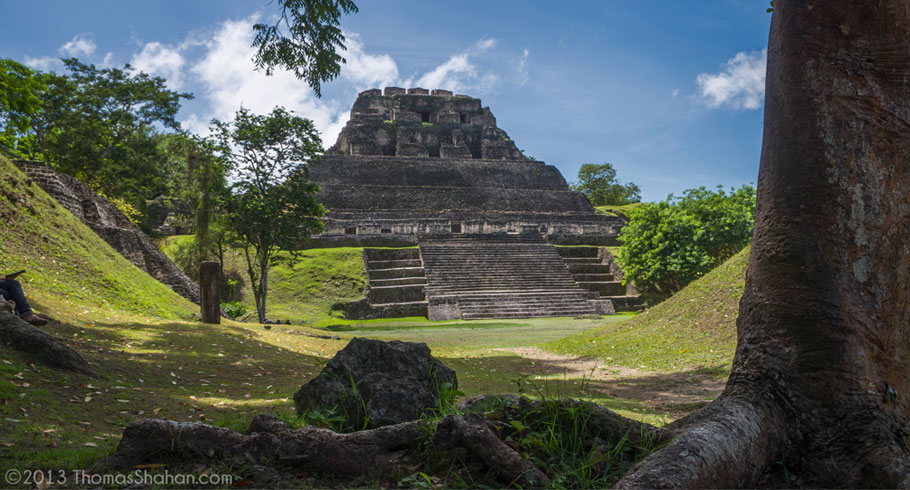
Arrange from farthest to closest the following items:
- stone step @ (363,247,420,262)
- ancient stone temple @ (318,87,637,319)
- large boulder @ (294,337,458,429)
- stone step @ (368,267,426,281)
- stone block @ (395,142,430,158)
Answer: stone block @ (395,142,430,158) → stone step @ (363,247,420,262) → stone step @ (368,267,426,281) → ancient stone temple @ (318,87,637,319) → large boulder @ (294,337,458,429)

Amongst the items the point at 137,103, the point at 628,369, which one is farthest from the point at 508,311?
the point at 137,103

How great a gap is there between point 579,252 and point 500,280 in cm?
508

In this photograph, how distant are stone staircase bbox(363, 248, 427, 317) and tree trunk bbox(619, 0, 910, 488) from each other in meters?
16.3

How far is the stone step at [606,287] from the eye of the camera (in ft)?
68.8

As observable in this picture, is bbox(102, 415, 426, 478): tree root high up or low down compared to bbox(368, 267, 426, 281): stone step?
down

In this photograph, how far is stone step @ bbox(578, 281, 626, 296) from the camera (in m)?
21.0

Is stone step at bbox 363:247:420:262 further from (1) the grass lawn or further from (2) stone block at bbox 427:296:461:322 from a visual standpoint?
(1) the grass lawn

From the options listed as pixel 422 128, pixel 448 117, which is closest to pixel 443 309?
pixel 422 128

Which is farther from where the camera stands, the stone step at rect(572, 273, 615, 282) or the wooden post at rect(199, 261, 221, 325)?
the stone step at rect(572, 273, 615, 282)

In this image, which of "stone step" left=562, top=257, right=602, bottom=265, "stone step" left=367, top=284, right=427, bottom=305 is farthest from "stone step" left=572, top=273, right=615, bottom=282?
"stone step" left=367, top=284, right=427, bottom=305

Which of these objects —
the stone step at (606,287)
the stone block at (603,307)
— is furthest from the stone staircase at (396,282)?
the stone step at (606,287)

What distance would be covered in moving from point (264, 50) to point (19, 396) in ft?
10.3

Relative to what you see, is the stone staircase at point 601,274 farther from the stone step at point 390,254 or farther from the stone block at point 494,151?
the stone block at point 494,151

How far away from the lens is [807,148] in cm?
262
